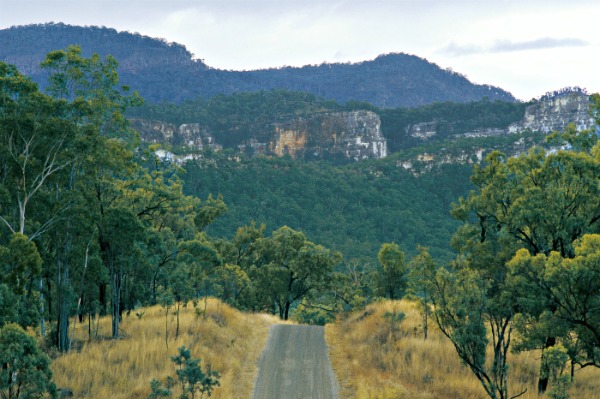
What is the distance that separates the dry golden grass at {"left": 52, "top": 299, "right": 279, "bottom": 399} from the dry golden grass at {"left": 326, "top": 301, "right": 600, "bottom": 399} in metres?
3.36

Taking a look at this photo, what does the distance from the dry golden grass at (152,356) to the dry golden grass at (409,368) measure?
3.36 meters

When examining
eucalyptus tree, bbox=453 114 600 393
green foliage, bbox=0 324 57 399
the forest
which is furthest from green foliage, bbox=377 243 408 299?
green foliage, bbox=0 324 57 399

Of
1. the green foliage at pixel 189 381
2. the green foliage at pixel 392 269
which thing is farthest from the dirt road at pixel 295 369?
the green foliage at pixel 392 269

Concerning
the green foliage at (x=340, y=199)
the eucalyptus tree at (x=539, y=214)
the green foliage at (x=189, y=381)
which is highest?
the eucalyptus tree at (x=539, y=214)

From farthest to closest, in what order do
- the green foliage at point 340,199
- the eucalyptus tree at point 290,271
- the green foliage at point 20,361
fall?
the green foliage at point 340,199
the eucalyptus tree at point 290,271
the green foliage at point 20,361

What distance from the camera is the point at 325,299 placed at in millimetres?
70438

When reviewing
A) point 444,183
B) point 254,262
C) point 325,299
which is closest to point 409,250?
point 444,183

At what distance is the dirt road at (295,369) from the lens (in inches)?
706

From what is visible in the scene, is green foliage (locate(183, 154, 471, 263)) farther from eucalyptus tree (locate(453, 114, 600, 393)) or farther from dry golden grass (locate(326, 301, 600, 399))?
eucalyptus tree (locate(453, 114, 600, 393))

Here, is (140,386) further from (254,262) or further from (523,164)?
(254,262)

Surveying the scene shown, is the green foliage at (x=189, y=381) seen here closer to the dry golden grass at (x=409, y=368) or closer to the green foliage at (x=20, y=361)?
the green foliage at (x=20, y=361)

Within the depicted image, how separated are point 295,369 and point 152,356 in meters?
4.82

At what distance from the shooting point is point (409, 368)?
1975 centimetres

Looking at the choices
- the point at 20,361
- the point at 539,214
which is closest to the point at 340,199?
the point at 539,214
